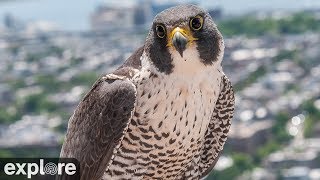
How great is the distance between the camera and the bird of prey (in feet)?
9.11

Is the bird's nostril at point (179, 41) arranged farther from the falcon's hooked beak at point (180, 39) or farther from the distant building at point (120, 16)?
the distant building at point (120, 16)

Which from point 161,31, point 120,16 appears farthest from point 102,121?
point 120,16

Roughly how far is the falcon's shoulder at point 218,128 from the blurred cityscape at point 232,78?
9489mm

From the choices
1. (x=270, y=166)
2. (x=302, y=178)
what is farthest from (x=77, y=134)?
(x=270, y=166)

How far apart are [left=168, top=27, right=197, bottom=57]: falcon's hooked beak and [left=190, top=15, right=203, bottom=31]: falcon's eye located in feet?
0.09

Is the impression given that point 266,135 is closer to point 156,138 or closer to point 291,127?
point 291,127

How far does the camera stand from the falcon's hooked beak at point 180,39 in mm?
2699

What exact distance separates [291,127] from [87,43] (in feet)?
58.5

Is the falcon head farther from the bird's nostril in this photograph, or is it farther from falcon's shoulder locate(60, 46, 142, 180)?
falcon's shoulder locate(60, 46, 142, 180)

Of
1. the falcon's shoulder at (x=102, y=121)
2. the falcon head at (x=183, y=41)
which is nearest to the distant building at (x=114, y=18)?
the falcon's shoulder at (x=102, y=121)

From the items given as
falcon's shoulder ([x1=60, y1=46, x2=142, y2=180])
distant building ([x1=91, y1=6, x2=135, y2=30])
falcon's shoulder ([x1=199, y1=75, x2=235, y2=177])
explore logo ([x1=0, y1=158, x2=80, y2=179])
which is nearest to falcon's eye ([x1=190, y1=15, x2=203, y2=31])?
falcon's shoulder ([x1=60, y1=46, x2=142, y2=180])

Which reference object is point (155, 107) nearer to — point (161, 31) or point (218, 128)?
point (161, 31)

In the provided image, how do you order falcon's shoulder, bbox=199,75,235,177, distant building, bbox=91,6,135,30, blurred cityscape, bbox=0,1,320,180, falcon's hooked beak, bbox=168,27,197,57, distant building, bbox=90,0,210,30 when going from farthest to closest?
distant building, bbox=91,6,135,30
distant building, bbox=90,0,210,30
blurred cityscape, bbox=0,1,320,180
falcon's shoulder, bbox=199,75,235,177
falcon's hooked beak, bbox=168,27,197,57

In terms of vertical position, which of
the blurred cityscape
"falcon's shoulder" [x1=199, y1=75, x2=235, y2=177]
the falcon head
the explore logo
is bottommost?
the blurred cityscape
